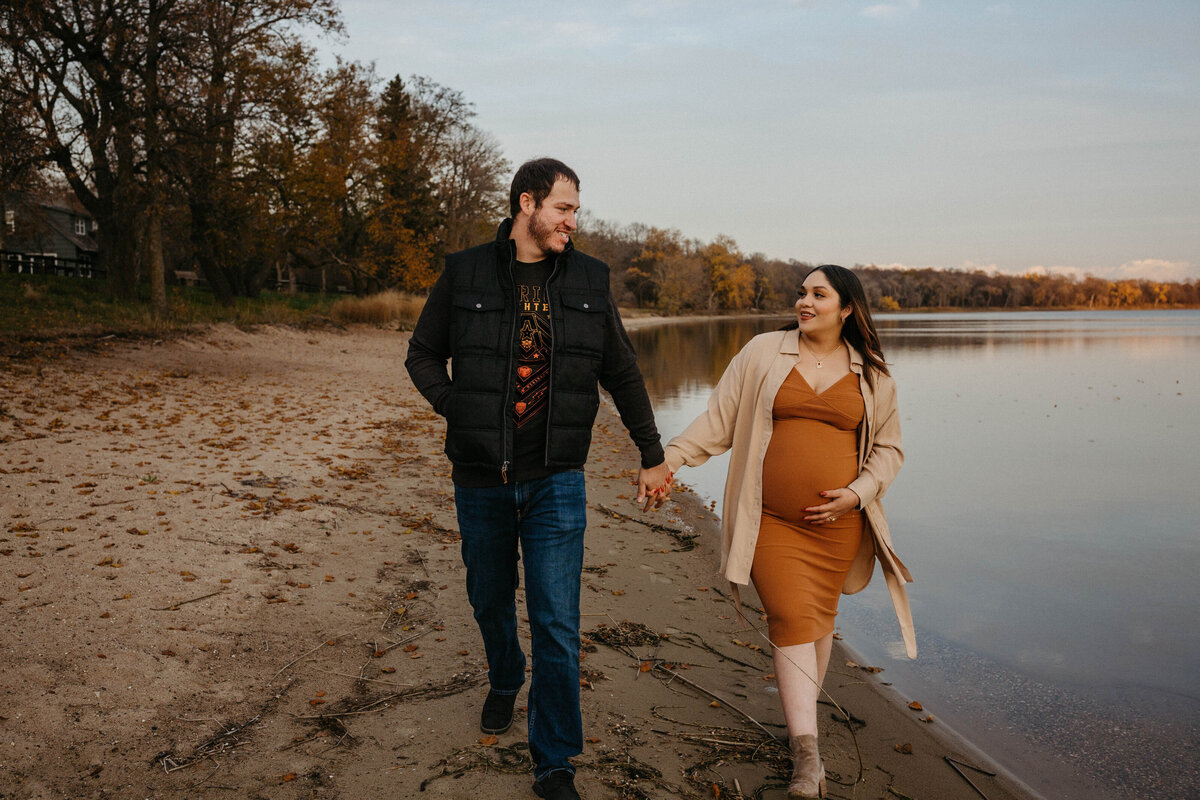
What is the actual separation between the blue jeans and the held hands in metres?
0.99

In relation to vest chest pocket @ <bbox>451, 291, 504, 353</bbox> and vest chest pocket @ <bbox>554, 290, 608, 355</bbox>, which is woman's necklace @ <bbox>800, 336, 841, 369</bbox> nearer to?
vest chest pocket @ <bbox>554, 290, 608, 355</bbox>

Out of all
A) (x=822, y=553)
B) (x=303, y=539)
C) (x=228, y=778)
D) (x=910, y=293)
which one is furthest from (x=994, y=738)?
(x=910, y=293)

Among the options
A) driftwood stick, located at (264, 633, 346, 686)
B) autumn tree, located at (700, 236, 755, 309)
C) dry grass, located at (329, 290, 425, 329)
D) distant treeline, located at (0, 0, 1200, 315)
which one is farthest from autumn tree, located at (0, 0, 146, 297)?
autumn tree, located at (700, 236, 755, 309)

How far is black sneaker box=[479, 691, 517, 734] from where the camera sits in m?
3.67

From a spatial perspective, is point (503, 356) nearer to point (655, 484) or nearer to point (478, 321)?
point (478, 321)

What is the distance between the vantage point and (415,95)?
47406mm

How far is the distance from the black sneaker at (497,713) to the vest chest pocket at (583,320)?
5.35ft

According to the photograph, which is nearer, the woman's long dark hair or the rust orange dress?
the rust orange dress

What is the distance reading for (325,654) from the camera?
177 inches

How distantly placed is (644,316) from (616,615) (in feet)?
295

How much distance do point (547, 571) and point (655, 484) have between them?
2.03 ft

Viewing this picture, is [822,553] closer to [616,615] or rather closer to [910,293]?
[616,615]

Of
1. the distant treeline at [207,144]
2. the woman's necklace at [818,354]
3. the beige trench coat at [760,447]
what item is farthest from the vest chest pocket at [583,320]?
the distant treeline at [207,144]

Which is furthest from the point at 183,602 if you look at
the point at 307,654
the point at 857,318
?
the point at 857,318
